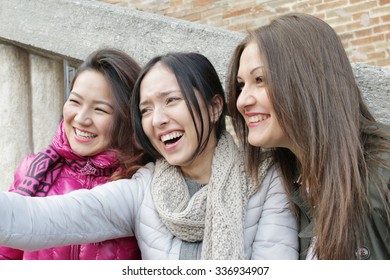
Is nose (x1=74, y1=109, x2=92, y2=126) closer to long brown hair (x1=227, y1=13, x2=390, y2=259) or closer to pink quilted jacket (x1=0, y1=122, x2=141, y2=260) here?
pink quilted jacket (x1=0, y1=122, x2=141, y2=260)

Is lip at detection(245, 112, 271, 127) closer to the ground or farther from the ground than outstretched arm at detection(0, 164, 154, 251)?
farther from the ground

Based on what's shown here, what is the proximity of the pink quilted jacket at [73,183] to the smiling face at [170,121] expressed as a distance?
0.25 m

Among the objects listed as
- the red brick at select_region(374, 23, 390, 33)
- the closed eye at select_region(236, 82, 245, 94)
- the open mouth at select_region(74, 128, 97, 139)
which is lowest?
the open mouth at select_region(74, 128, 97, 139)

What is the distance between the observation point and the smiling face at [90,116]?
2426mm

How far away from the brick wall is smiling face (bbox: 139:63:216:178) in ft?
10.6

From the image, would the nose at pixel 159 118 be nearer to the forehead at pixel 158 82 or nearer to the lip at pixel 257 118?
the forehead at pixel 158 82

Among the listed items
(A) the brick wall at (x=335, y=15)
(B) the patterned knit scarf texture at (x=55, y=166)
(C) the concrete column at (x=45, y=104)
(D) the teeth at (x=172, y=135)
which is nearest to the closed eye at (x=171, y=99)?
(D) the teeth at (x=172, y=135)

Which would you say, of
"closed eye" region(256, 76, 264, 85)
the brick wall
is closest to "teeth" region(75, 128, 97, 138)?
"closed eye" region(256, 76, 264, 85)

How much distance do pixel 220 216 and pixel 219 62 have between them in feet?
2.85

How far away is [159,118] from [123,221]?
0.34m

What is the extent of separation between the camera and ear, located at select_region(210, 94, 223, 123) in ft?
7.60

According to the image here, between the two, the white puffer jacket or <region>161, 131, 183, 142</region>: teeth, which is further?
<region>161, 131, 183, 142</region>: teeth

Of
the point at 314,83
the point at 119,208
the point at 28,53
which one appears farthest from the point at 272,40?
the point at 28,53
